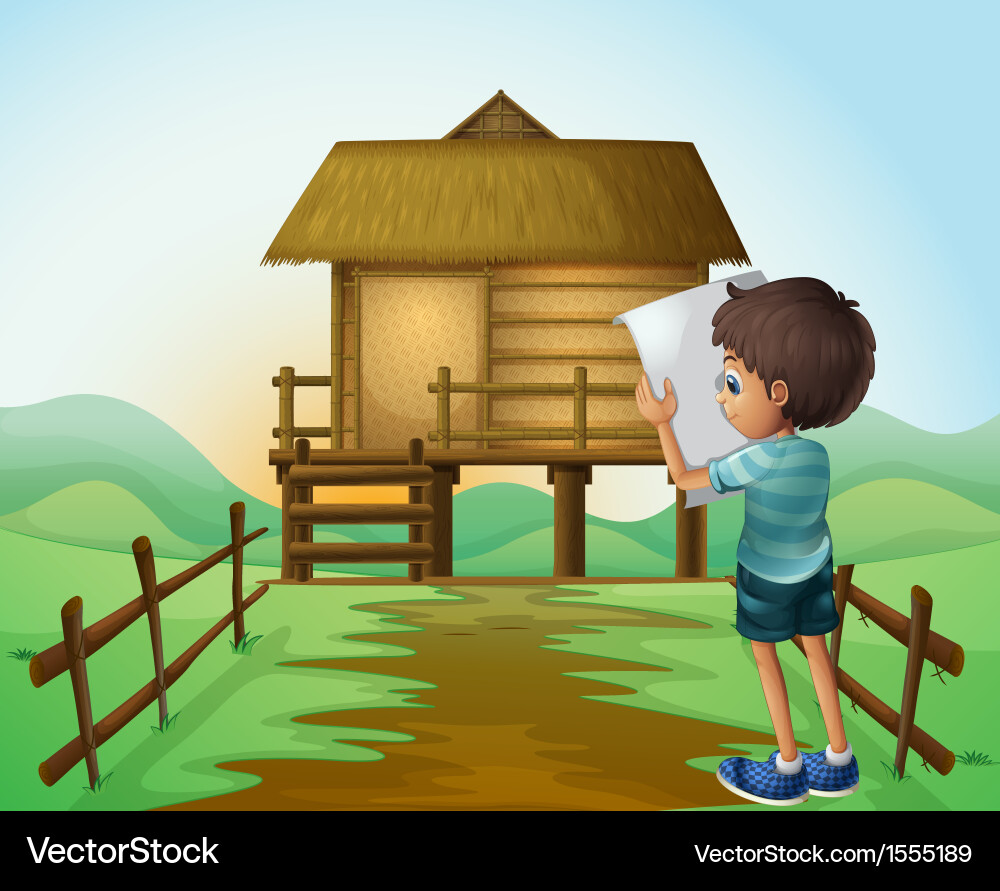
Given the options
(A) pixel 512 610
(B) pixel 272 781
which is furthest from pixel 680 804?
(A) pixel 512 610

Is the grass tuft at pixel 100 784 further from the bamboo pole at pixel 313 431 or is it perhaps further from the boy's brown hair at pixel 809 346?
the bamboo pole at pixel 313 431

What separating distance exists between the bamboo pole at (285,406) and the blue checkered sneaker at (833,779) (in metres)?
8.39

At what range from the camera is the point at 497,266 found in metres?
12.7

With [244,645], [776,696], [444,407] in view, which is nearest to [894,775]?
[776,696]

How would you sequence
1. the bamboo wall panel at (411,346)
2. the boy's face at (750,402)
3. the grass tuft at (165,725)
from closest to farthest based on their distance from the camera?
the boy's face at (750,402) < the grass tuft at (165,725) < the bamboo wall panel at (411,346)

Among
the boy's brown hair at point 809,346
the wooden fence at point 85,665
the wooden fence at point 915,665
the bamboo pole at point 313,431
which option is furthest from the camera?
the bamboo pole at point 313,431

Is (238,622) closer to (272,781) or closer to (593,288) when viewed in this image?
(272,781)

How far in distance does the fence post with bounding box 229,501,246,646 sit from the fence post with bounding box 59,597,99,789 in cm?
350

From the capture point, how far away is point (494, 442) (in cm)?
1262

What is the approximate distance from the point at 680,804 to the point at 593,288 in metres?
8.15

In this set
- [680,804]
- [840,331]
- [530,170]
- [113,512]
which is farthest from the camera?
[113,512]

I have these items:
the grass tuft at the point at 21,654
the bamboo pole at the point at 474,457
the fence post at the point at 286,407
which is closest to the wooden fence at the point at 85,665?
the grass tuft at the point at 21,654

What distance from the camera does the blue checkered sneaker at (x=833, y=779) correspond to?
501cm

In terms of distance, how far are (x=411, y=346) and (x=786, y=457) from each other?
8171 mm
